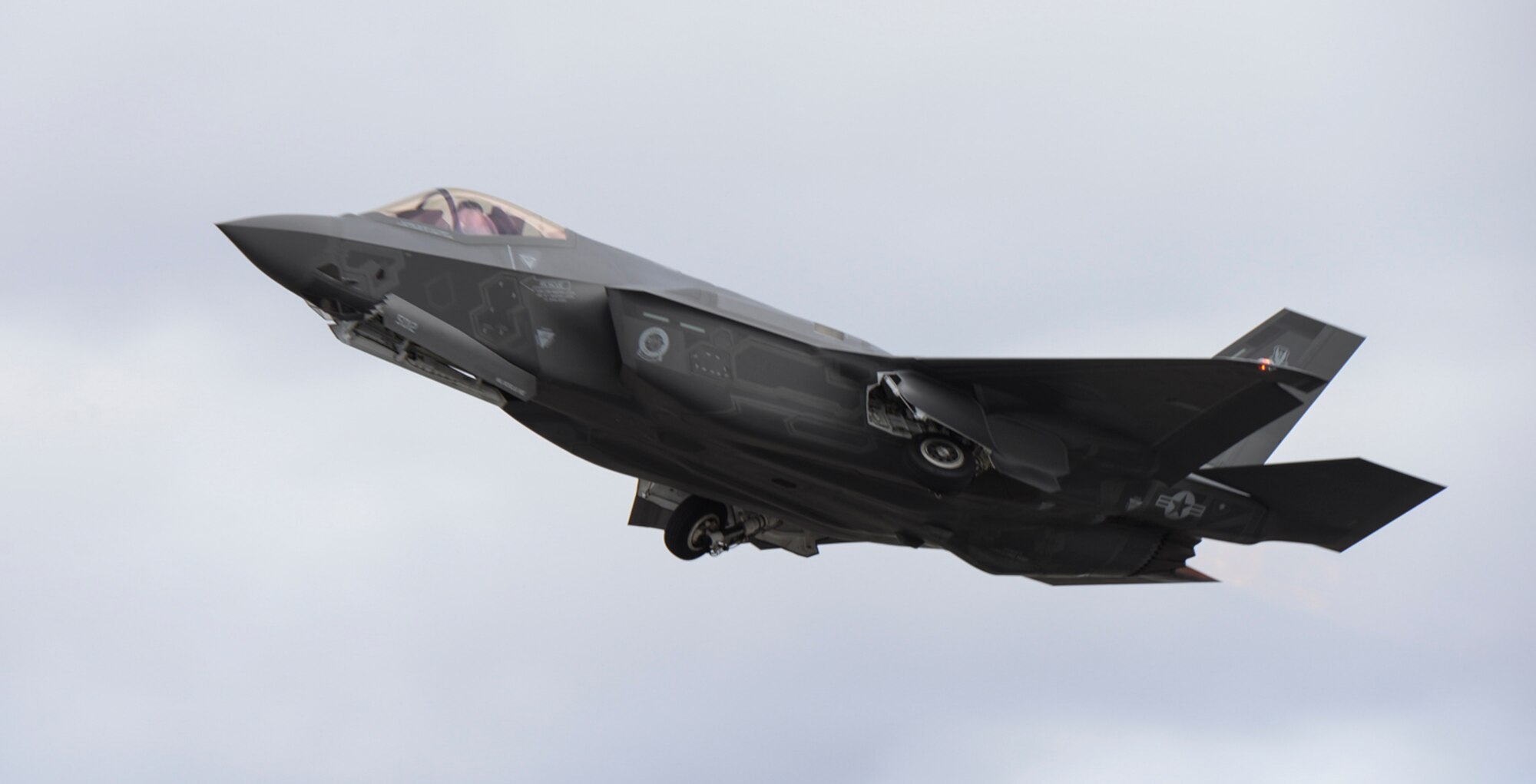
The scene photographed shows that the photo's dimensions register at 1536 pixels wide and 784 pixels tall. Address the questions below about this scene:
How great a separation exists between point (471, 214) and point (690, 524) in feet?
19.8

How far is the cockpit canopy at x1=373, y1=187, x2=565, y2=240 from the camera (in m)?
20.1

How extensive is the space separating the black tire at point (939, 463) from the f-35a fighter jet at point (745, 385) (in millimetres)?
25

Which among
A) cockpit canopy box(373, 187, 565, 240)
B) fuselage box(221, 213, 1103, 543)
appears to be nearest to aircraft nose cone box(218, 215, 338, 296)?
fuselage box(221, 213, 1103, 543)

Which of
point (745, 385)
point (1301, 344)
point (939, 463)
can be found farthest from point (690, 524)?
point (1301, 344)

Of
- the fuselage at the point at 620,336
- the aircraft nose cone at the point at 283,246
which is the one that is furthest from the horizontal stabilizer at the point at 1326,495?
the aircraft nose cone at the point at 283,246

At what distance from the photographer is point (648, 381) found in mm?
19359

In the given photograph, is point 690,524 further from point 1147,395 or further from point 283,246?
point 283,246

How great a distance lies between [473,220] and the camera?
66.5 feet

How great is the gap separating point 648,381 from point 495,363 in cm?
179

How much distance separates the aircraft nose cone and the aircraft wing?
6867mm

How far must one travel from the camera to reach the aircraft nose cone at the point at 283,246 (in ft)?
62.1

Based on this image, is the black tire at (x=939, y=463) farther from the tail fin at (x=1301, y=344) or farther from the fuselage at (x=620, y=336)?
the tail fin at (x=1301, y=344)

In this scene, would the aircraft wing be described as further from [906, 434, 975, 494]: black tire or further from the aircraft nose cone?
the aircraft nose cone

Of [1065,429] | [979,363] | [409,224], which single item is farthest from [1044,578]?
[409,224]
